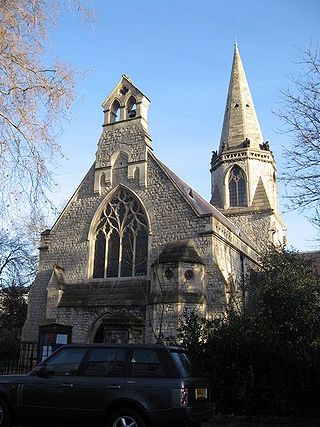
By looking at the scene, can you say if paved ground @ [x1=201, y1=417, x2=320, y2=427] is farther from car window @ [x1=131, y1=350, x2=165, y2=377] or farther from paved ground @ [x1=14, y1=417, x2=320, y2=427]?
car window @ [x1=131, y1=350, x2=165, y2=377]

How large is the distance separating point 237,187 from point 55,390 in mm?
29439

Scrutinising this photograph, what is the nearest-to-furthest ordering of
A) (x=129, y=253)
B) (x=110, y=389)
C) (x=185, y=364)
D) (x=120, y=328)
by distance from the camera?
(x=110, y=389), (x=185, y=364), (x=120, y=328), (x=129, y=253)

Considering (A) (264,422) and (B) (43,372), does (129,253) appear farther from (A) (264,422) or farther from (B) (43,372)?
(B) (43,372)

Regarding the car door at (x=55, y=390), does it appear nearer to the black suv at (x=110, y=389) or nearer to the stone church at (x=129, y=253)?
the black suv at (x=110, y=389)

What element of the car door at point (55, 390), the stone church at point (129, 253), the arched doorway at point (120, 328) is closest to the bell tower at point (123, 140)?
the stone church at point (129, 253)

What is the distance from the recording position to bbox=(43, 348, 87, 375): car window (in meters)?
7.31

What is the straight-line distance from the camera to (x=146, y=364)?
700 cm

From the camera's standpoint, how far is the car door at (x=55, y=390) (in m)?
7.00

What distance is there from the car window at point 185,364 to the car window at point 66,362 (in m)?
1.58

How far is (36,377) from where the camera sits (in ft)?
24.3

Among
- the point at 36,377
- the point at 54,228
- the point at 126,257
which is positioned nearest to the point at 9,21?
the point at 36,377

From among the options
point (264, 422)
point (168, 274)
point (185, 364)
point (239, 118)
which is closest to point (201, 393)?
point (185, 364)

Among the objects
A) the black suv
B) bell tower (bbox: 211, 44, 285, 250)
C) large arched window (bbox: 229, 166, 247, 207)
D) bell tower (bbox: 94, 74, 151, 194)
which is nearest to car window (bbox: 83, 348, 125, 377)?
the black suv

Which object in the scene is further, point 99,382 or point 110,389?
point 99,382
